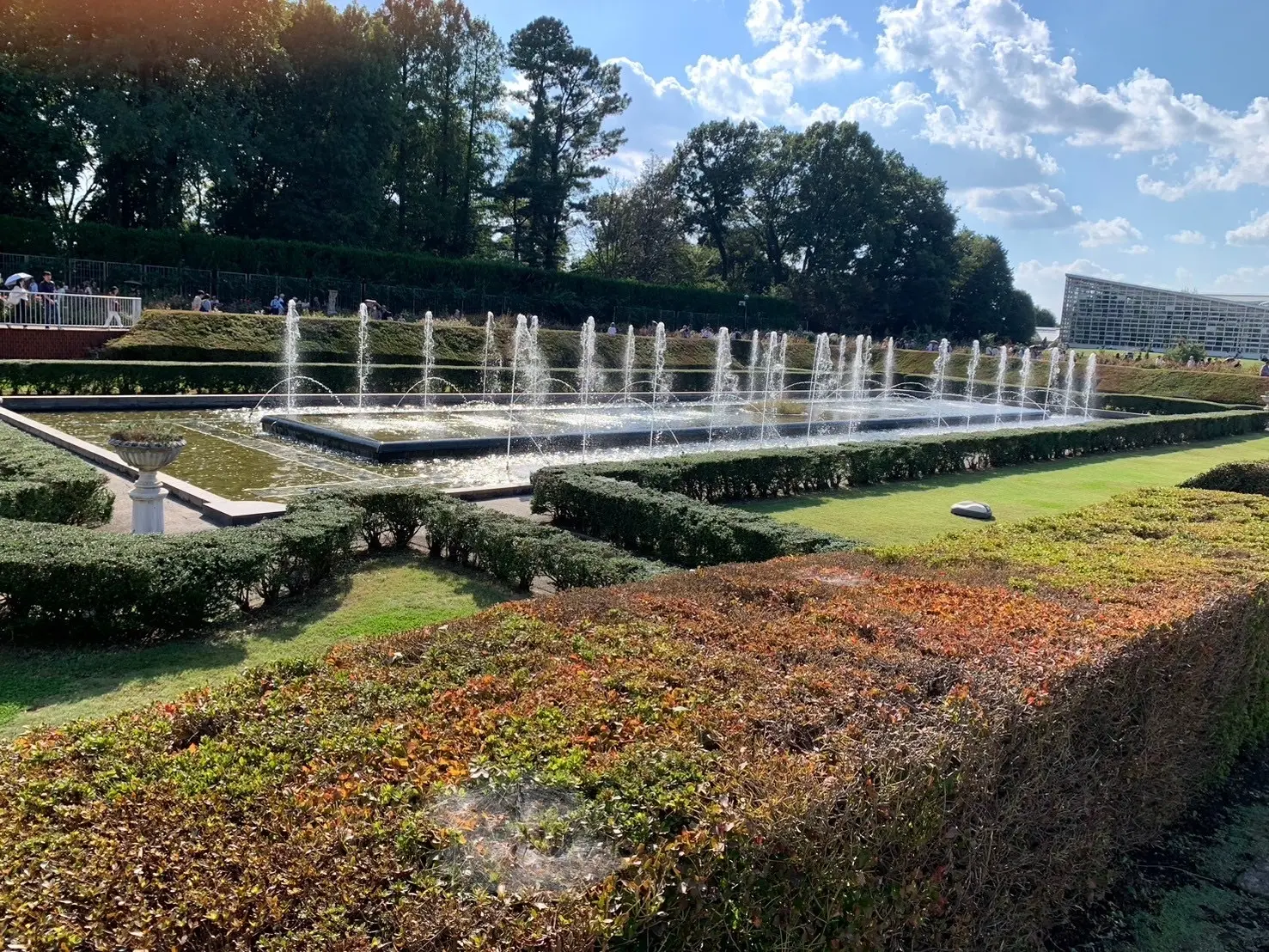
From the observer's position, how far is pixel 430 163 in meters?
44.2

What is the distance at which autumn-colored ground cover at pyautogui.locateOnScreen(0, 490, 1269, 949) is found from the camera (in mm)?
1844

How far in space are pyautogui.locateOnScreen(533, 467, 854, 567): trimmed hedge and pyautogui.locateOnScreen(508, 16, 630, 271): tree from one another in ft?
128

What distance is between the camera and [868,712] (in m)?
2.77

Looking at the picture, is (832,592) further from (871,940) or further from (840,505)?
(840,505)

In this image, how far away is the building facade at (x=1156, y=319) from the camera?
241 feet

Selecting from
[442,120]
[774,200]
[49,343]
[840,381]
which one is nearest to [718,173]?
[774,200]

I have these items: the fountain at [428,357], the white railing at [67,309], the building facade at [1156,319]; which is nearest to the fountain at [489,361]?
the fountain at [428,357]

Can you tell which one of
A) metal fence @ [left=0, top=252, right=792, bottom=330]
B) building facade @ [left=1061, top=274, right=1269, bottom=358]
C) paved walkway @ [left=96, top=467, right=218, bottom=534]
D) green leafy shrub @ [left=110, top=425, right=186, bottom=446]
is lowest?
paved walkway @ [left=96, top=467, right=218, bottom=534]

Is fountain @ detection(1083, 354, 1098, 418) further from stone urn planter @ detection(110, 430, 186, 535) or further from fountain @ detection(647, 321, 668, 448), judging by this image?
stone urn planter @ detection(110, 430, 186, 535)

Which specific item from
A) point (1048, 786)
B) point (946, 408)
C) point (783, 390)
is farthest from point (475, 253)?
point (1048, 786)

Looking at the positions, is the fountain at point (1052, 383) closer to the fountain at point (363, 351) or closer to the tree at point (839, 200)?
the tree at point (839, 200)

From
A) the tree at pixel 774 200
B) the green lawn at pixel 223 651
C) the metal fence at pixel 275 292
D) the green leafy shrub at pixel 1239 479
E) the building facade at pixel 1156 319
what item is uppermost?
the tree at pixel 774 200

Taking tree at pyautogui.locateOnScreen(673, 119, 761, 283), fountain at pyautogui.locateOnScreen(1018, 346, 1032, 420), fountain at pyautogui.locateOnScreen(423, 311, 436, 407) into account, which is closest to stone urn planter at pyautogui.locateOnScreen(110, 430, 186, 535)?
fountain at pyautogui.locateOnScreen(423, 311, 436, 407)

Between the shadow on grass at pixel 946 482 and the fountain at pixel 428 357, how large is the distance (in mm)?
11774
